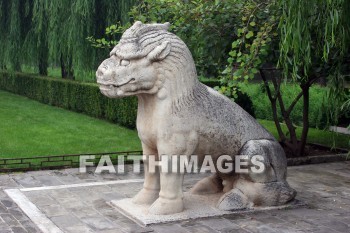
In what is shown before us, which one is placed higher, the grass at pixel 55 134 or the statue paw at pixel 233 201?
the statue paw at pixel 233 201

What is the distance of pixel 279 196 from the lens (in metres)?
6.60

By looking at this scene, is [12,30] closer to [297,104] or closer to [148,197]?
[297,104]

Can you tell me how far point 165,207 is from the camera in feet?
20.0

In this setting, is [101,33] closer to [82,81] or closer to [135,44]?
[82,81]

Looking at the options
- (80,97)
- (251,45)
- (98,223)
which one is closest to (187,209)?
(98,223)

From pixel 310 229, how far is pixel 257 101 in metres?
10.6

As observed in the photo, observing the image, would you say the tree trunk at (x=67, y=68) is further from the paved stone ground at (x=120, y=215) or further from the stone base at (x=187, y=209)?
the stone base at (x=187, y=209)

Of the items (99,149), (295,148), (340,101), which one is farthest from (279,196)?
(99,149)

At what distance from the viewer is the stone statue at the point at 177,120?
585cm

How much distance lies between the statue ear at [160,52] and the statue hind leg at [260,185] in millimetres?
1580

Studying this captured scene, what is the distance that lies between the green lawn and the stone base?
311cm

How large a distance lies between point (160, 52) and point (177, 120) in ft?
2.56

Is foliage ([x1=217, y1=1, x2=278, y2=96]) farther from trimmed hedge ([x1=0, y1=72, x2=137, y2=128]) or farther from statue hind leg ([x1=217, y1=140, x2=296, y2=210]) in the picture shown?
trimmed hedge ([x1=0, y1=72, x2=137, y2=128])

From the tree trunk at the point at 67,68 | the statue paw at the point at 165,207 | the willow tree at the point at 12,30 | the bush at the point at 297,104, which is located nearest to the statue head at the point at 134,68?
the statue paw at the point at 165,207
